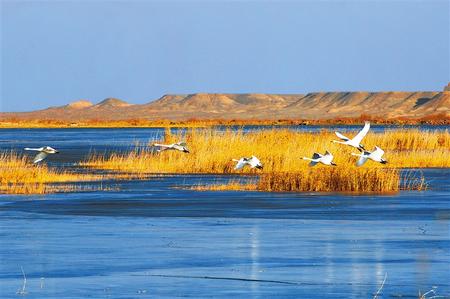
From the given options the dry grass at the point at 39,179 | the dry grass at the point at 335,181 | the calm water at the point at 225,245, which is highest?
the dry grass at the point at 335,181

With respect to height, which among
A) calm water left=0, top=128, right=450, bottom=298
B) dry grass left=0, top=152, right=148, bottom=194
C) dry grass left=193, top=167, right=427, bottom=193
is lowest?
dry grass left=0, top=152, right=148, bottom=194

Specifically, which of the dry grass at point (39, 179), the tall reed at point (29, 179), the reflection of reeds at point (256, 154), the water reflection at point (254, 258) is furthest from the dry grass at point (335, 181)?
the water reflection at point (254, 258)

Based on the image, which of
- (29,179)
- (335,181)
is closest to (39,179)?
(29,179)

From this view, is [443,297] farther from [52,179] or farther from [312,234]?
[52,179]

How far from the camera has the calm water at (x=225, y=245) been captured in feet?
42.5

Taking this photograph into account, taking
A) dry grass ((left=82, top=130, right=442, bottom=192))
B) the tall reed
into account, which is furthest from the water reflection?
the tall reed

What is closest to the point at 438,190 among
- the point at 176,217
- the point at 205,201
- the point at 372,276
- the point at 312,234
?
the point at 205,201

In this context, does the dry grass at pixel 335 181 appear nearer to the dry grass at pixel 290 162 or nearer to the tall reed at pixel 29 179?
the dry grass at pixel 290 162

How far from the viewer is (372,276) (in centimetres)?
1355

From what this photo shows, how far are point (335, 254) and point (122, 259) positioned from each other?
2.63 meters

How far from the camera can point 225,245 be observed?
16.7m

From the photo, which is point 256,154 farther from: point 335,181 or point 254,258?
point 254,258

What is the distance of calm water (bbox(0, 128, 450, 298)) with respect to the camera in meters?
12.9

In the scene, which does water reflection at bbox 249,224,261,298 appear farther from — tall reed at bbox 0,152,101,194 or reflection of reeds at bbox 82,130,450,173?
reflection of reeds at bbox 82,130,450,173
